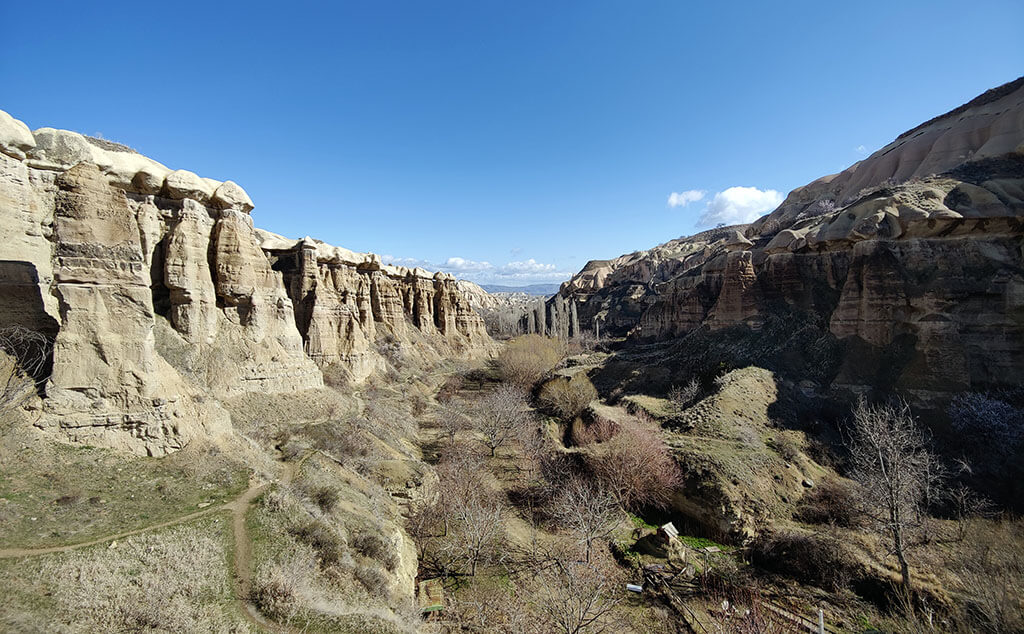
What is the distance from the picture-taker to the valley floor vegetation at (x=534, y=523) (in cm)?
859

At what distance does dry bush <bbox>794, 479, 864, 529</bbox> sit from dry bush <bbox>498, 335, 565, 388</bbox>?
82.8 ft

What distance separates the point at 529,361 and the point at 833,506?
30189mm

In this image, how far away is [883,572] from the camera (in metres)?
13.6

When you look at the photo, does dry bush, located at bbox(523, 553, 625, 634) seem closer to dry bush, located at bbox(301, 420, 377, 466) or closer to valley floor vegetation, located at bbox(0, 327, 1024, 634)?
valley floor vegetation, located at bbox(0, 327, 1024, 634)

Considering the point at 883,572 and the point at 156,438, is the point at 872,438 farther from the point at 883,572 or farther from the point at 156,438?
the point at 156,438

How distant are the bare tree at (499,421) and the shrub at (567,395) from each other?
3.18 m

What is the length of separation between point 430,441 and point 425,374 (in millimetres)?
15470

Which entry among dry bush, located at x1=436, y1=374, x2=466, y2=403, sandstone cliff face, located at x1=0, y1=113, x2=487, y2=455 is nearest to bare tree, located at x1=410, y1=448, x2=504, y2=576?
sandstone cliff face, located at x1=0, y1=113, x2=487, y2=455

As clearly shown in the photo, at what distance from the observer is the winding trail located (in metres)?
7.98

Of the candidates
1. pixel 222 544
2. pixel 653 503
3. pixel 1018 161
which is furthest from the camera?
pixel 1018 161

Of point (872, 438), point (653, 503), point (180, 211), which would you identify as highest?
point (180, 211)

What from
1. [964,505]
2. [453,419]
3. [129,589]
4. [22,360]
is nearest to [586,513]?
[453,419]

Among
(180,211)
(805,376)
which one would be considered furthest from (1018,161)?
(180,211)

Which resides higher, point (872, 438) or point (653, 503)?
point (872, 438)
